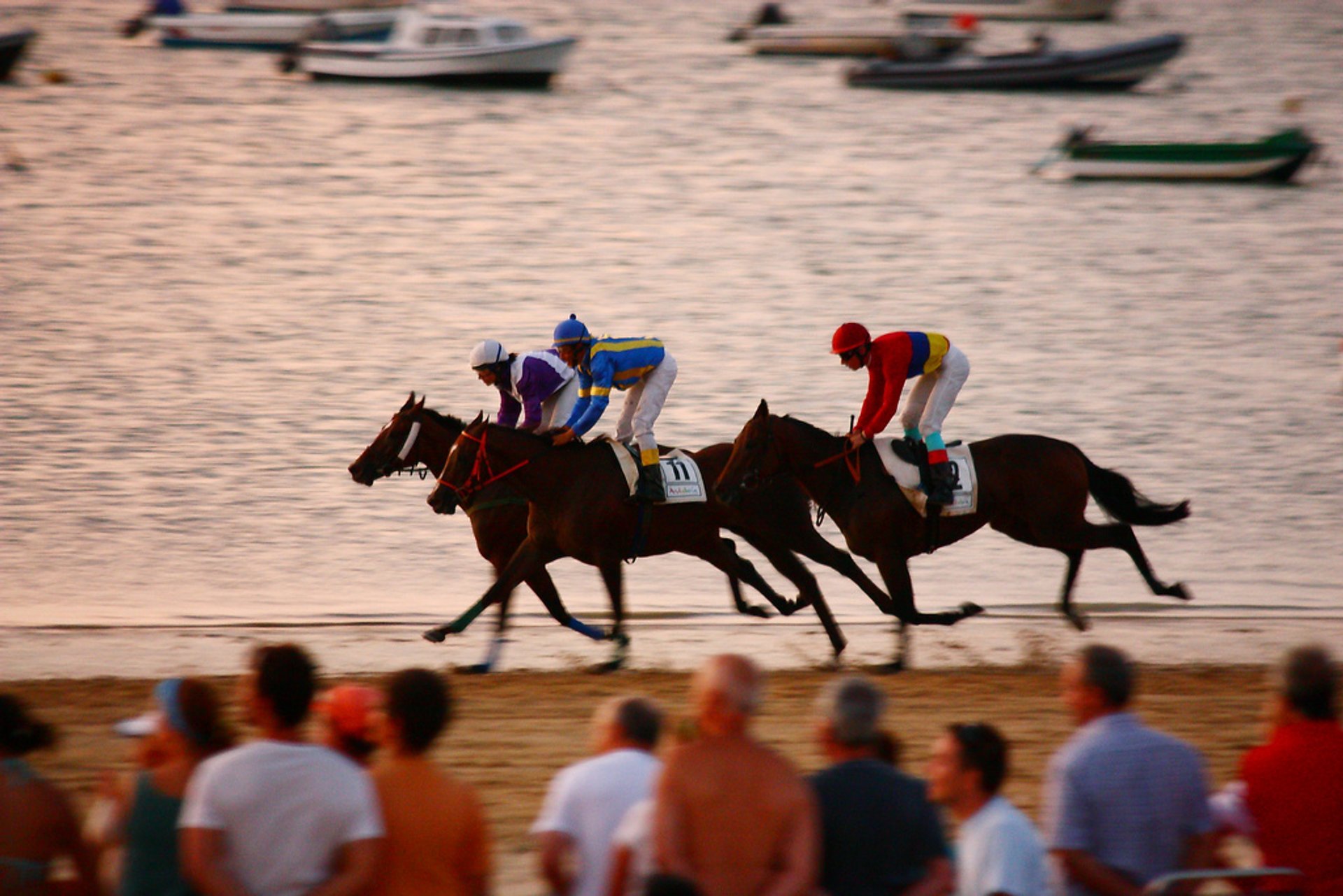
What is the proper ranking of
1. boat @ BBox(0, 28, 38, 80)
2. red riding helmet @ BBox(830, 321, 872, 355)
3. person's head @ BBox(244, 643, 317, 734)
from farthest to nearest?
boat @ BBox(0, 28, 38, 80) → red riding helmet @ BBox(830, 321, 872, 355) → person's head @ BBox(244, 643, 317, 734)

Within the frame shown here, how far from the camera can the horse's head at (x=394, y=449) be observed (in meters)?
11.6

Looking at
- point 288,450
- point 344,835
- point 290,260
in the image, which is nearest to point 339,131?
point 290,260

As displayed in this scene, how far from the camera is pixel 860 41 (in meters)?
56.1

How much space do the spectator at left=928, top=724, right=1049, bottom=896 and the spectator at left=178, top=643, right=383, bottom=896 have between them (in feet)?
5.07

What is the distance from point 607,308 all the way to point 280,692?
27.1m

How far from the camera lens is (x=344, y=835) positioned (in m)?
4.28

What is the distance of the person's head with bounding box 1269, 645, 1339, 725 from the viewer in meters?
4.80

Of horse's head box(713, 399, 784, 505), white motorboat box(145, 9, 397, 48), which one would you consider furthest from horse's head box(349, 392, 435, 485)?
white motorboat box(145, 9, 397, 48)

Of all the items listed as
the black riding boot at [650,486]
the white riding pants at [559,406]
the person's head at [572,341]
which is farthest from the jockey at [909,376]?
the white riding pants at [559,406]

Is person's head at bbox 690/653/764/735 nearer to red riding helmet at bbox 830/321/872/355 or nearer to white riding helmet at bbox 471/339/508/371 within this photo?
red riding helmet at bbox 830/321/872/355

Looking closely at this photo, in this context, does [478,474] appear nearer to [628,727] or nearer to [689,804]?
[628,727]

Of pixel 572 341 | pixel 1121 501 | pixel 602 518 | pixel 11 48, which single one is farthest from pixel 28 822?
pixel 11 48

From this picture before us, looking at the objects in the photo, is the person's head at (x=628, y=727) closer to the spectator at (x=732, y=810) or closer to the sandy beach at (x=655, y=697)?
the spectator at (x=732, y=810)

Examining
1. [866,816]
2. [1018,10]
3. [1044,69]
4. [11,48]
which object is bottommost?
[1044,69]
